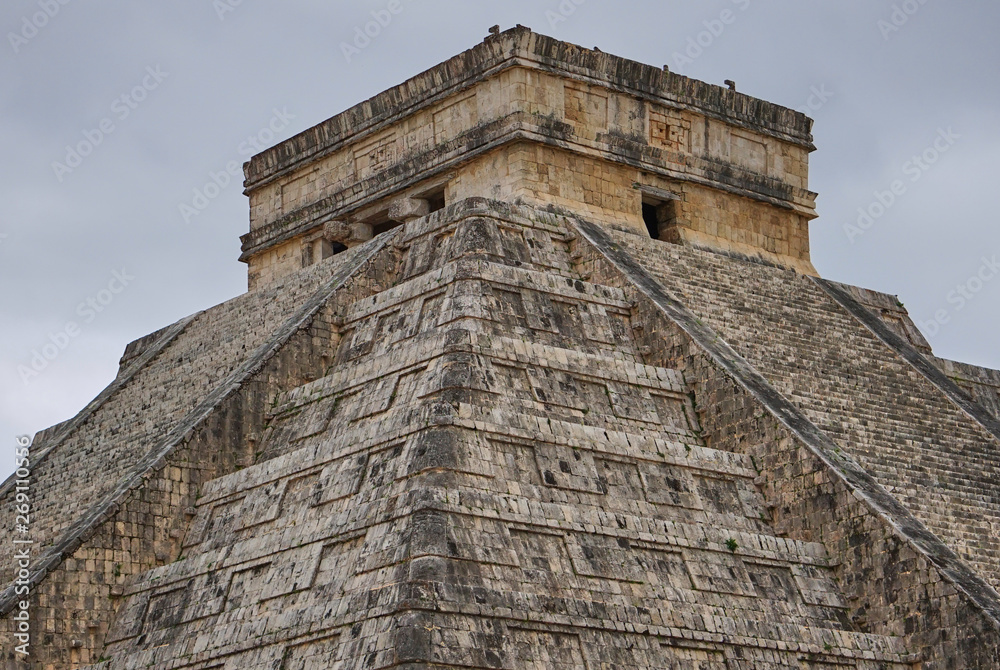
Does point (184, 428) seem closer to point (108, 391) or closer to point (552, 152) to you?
point (108, 391)

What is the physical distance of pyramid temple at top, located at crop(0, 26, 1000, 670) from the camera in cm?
1583

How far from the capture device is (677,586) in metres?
16.5

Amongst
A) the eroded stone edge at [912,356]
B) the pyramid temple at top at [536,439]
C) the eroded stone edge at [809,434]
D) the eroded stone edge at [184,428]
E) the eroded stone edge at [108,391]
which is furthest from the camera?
the eroded stone edge at [108,391]

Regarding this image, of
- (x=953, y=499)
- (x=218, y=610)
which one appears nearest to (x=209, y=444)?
(x=218, y=610)

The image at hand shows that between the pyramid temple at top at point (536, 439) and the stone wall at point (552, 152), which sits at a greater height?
the stone wall at point (552, 152)

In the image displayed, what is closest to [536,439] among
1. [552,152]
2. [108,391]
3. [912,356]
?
[552,152]

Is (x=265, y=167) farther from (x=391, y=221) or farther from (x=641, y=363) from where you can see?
(x=641, y=363)

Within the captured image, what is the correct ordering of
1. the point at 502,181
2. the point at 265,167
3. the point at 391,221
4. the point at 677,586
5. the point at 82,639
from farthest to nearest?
the point at 265,167 < the point at 391,221 < the point at 502,181 < the point at 82,639 < the point at 677,586

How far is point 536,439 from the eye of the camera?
17.0m

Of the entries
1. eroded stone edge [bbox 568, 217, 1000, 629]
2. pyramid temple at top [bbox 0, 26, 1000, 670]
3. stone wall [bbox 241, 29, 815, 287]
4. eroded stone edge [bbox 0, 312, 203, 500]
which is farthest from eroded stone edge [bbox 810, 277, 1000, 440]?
eroded stone edge [bbox 0, 312, 203, 500]

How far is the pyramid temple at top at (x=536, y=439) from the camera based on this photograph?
1583 cm

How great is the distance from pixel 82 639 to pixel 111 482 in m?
2.95

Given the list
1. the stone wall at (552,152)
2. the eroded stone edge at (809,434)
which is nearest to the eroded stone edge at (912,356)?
the stone wall at (552,152)

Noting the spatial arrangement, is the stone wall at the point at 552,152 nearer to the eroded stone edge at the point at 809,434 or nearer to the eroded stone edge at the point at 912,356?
the eroded stone edge at the point at 912,356
